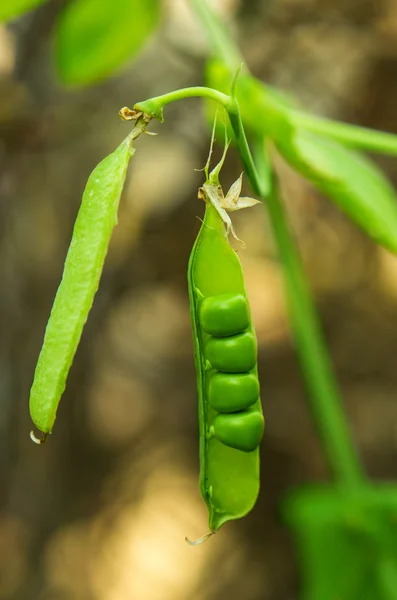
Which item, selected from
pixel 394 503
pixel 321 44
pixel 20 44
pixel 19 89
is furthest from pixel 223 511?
pixel 321 44

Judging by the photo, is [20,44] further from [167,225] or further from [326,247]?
[326,247]

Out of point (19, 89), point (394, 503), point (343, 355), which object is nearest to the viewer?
point (394, 503)

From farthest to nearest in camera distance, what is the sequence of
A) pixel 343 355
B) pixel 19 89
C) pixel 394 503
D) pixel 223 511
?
pixel 343 355 → pixel 19 89 → pixel 394 503 → pixel 223 511

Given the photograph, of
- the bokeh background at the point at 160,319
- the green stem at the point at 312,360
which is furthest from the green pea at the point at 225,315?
the bokeh background at the point at 160,319

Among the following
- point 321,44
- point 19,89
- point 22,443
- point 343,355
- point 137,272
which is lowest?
point 343,355

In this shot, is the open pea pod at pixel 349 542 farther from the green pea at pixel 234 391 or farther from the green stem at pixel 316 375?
the green pea at pixel 234 391

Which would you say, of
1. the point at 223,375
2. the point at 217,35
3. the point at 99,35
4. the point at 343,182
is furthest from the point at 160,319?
the point at 223,375

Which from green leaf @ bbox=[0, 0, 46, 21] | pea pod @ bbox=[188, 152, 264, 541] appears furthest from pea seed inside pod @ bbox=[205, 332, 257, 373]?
green leaf @ bbox=[0, 0, 46, 21]
